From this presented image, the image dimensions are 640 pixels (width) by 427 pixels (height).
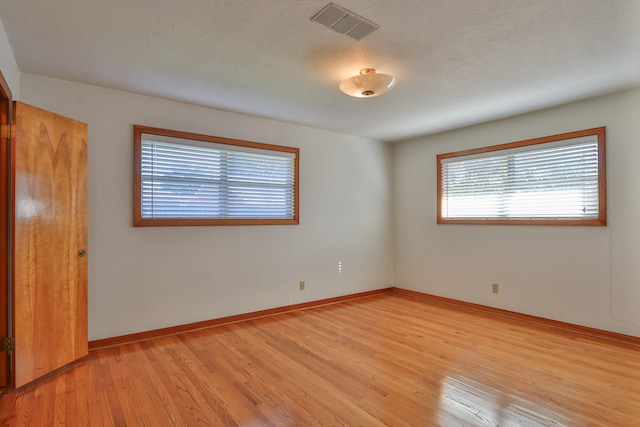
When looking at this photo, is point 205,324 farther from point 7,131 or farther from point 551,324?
point 551,324

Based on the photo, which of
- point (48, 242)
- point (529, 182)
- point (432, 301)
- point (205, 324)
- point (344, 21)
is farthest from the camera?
point (432, 301)

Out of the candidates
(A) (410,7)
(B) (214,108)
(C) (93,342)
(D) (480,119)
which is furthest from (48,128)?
(D) (480,119)

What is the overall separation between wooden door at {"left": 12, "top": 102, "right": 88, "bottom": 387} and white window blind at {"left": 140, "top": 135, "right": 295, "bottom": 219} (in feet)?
2.19

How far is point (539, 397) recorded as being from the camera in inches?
87.7

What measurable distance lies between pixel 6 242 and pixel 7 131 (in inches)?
30.7

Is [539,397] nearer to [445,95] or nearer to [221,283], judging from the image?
[445,95]

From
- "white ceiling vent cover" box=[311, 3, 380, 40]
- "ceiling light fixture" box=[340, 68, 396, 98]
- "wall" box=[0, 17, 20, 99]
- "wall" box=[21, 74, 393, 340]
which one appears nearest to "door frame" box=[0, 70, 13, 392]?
"wall" box=[0, 17, 20, 99]

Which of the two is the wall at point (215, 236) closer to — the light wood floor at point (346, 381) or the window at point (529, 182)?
the light wood floor at point (346, 381)

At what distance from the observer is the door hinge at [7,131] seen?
2301 millimetres

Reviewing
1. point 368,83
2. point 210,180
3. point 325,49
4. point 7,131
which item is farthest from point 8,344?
point 368,83

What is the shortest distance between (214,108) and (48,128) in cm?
162

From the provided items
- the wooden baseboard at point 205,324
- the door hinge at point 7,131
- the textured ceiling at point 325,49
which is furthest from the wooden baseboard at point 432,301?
the textured ceiling at point 325,49

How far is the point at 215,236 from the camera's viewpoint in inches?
150

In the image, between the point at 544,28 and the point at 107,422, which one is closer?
the point at 107,422
